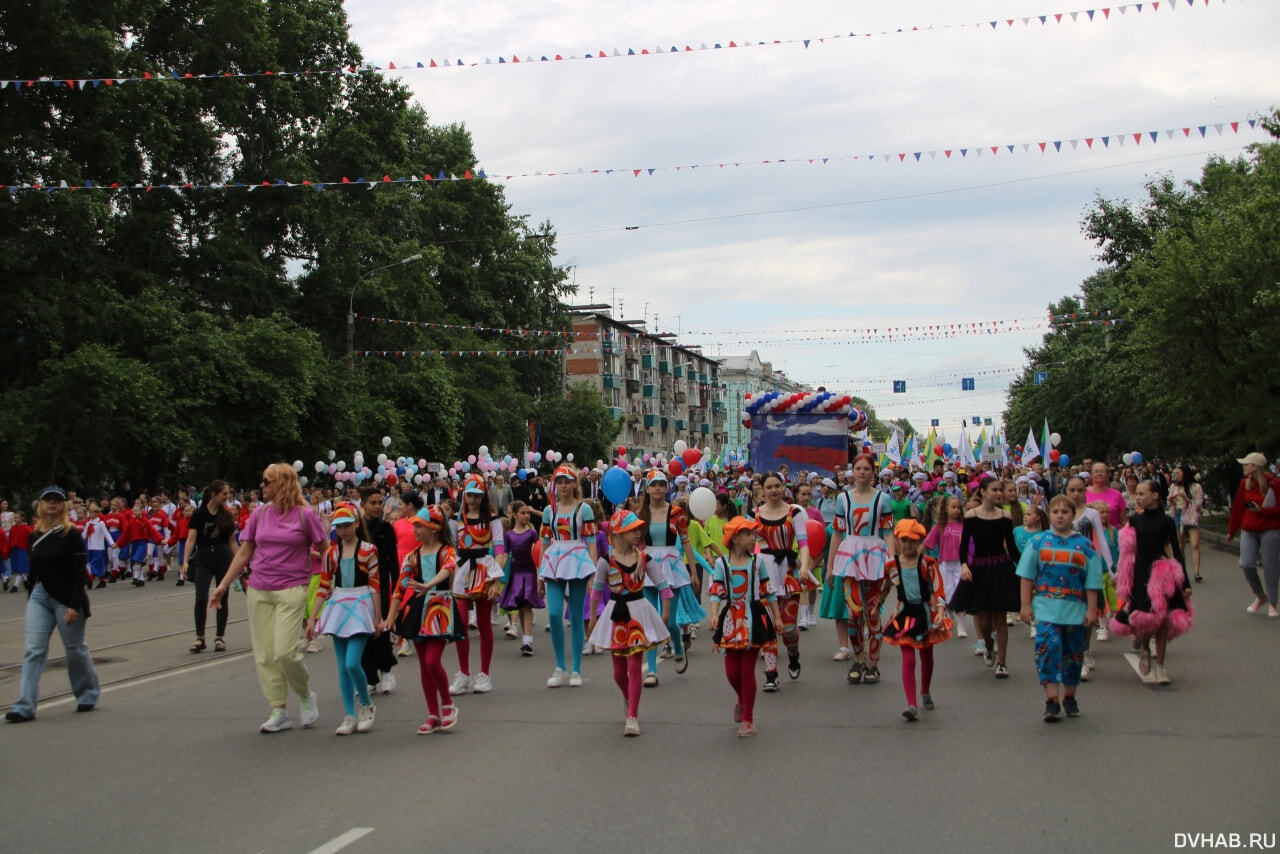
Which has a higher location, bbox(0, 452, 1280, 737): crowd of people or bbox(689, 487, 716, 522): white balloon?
bbox(689, 487, 716, 522): white balloon

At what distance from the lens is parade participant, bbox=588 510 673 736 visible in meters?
8.19

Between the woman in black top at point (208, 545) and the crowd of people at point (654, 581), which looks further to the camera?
the woman in black top at point (208, 545)

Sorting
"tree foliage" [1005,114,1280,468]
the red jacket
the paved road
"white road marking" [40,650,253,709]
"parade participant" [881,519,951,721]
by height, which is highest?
"tree foliage" [1005,114,1280,468]

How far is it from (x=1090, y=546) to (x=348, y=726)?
5352mm

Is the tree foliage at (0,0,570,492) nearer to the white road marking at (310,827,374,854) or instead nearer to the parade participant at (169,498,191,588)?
the parade participant at (169,498,191,588)

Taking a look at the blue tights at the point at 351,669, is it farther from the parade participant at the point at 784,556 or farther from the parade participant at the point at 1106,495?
the parade participant at the point at 1106,495

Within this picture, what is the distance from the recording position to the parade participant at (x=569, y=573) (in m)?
10.4

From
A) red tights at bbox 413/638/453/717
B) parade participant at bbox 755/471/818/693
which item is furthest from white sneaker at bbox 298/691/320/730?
parade participant at bbox 755/471/818/693

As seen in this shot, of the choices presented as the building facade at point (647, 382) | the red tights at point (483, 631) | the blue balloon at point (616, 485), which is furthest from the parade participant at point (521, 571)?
the building facade at point (647, 382)

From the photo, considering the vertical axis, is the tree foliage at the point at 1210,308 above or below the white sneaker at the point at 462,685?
above

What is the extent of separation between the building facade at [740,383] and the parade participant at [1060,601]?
136575mm

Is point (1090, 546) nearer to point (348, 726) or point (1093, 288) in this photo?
A: point (348, 726)

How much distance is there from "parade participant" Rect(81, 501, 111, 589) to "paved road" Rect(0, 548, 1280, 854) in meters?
13.4

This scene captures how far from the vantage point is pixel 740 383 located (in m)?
164
